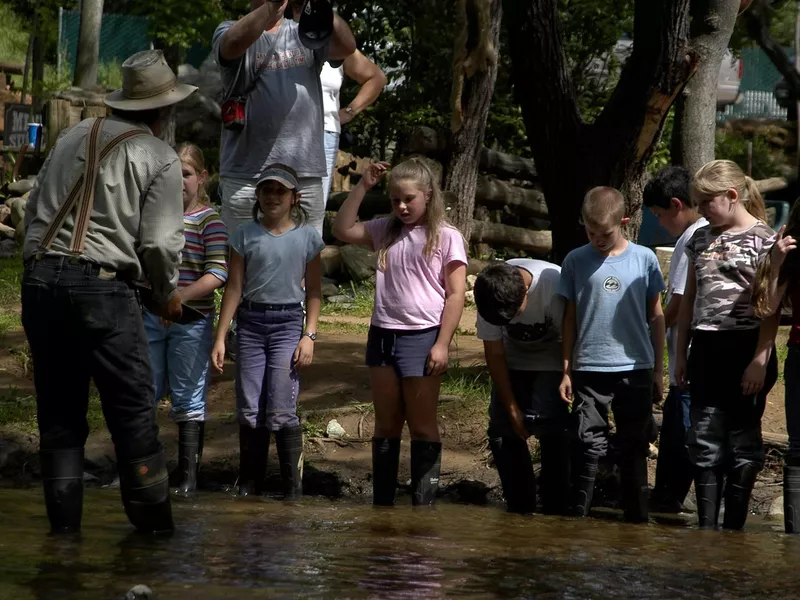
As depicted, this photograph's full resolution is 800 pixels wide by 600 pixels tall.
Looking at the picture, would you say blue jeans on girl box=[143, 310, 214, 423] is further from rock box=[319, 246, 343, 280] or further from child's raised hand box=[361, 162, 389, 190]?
rock box=[319, 246, 343, 280]

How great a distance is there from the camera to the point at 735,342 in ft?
18.6

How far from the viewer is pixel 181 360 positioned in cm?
637

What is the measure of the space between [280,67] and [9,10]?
2335cm

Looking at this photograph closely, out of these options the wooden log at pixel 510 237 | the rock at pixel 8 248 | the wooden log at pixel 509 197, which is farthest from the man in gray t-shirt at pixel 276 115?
the rock at pixel 8 248

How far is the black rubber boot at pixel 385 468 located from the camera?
603 cm

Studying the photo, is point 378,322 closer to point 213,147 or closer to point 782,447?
point 782,447

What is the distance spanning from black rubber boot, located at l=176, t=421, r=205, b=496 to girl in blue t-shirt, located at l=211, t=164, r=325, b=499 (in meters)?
0.25

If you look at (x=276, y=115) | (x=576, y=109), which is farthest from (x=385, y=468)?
(x=576, y=109)

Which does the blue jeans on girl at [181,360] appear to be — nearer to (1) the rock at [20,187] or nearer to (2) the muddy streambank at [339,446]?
(2) the muddy streambank at [339,446]

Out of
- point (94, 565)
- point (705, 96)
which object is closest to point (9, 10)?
point (705, 96)

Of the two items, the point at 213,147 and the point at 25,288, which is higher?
the point at 213,147

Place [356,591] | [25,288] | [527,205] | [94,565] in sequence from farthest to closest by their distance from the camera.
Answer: [527,205]
[25,288]
[94,565]
[356,591]

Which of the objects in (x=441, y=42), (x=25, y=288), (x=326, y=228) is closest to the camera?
(x=25, y=288)

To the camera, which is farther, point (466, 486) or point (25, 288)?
point (466, 486)
